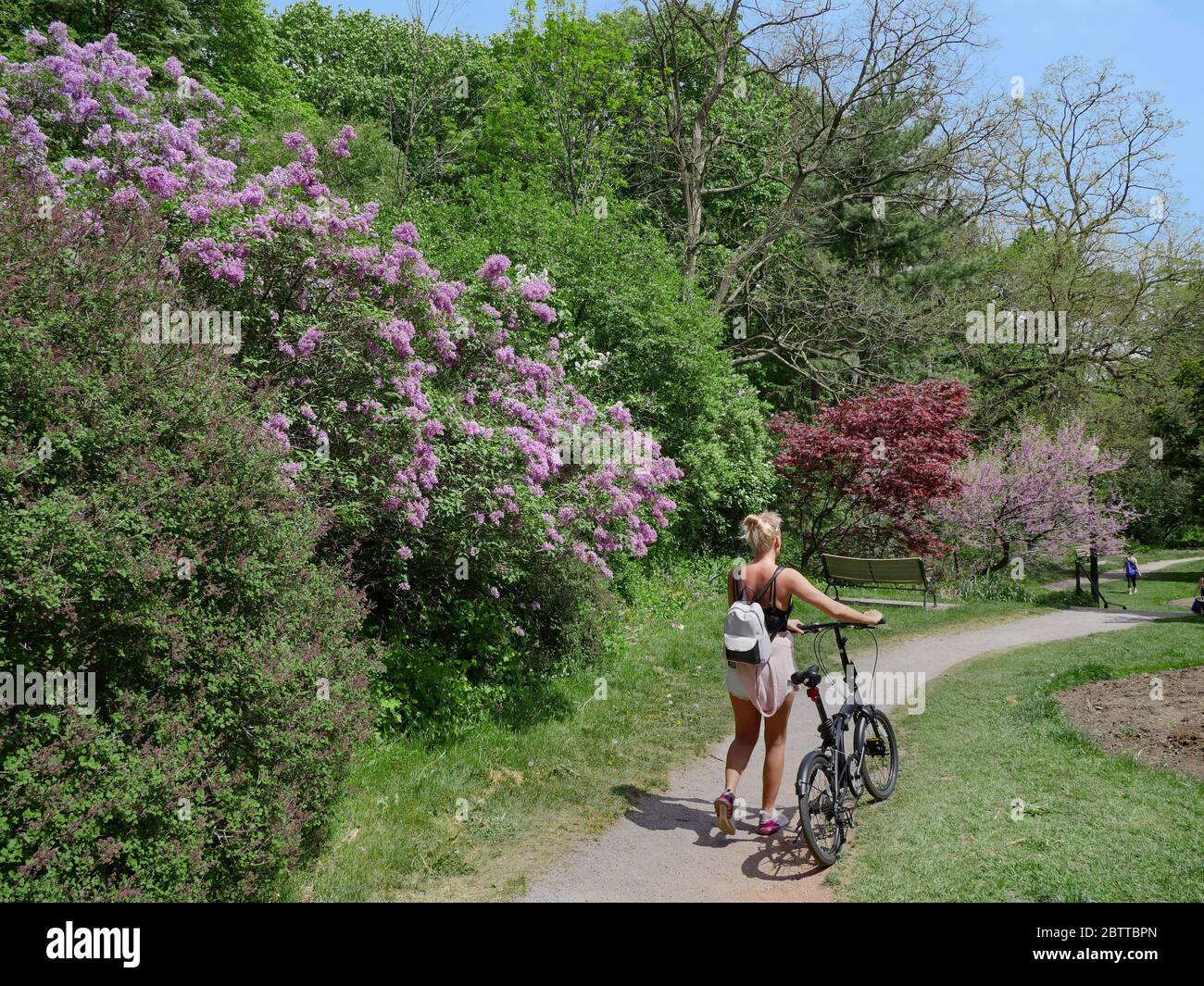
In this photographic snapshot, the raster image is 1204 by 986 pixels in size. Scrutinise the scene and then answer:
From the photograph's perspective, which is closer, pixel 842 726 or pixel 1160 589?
pixel 842 726

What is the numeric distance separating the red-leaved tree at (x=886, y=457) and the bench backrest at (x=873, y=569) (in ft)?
5.90

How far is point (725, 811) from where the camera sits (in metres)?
5.14

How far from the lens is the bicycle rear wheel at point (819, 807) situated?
4750 millimetres

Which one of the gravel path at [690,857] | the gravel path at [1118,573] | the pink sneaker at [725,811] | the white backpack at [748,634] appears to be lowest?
the gravel path at [1118,573]

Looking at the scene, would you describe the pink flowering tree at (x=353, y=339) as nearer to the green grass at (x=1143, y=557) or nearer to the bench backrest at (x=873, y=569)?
the bench backrest at (x=873, y=569)

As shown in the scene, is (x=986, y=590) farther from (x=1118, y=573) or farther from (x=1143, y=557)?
(x=1143, y=557)

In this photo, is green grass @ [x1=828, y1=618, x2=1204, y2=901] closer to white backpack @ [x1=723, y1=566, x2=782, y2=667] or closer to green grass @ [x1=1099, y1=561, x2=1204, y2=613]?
white backpack @ [x1=723, y1=566, x2=782, y2=667]

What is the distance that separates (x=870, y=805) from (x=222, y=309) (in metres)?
5.94

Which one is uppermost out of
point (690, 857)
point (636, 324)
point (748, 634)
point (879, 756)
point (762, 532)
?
point (636, 324)

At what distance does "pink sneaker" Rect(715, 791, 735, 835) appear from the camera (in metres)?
5.14

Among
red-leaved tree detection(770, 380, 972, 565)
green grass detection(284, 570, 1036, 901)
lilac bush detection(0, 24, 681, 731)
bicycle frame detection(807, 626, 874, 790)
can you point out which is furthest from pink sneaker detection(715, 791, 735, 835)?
red-leaved tree detection(770, 380, 972, 565)

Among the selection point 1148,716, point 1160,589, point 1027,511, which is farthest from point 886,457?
point 1160,589

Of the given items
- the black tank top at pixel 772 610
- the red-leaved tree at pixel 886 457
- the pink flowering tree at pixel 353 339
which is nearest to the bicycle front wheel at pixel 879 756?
the black tank top at pixel 772 610

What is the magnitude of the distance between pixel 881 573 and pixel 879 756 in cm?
964
